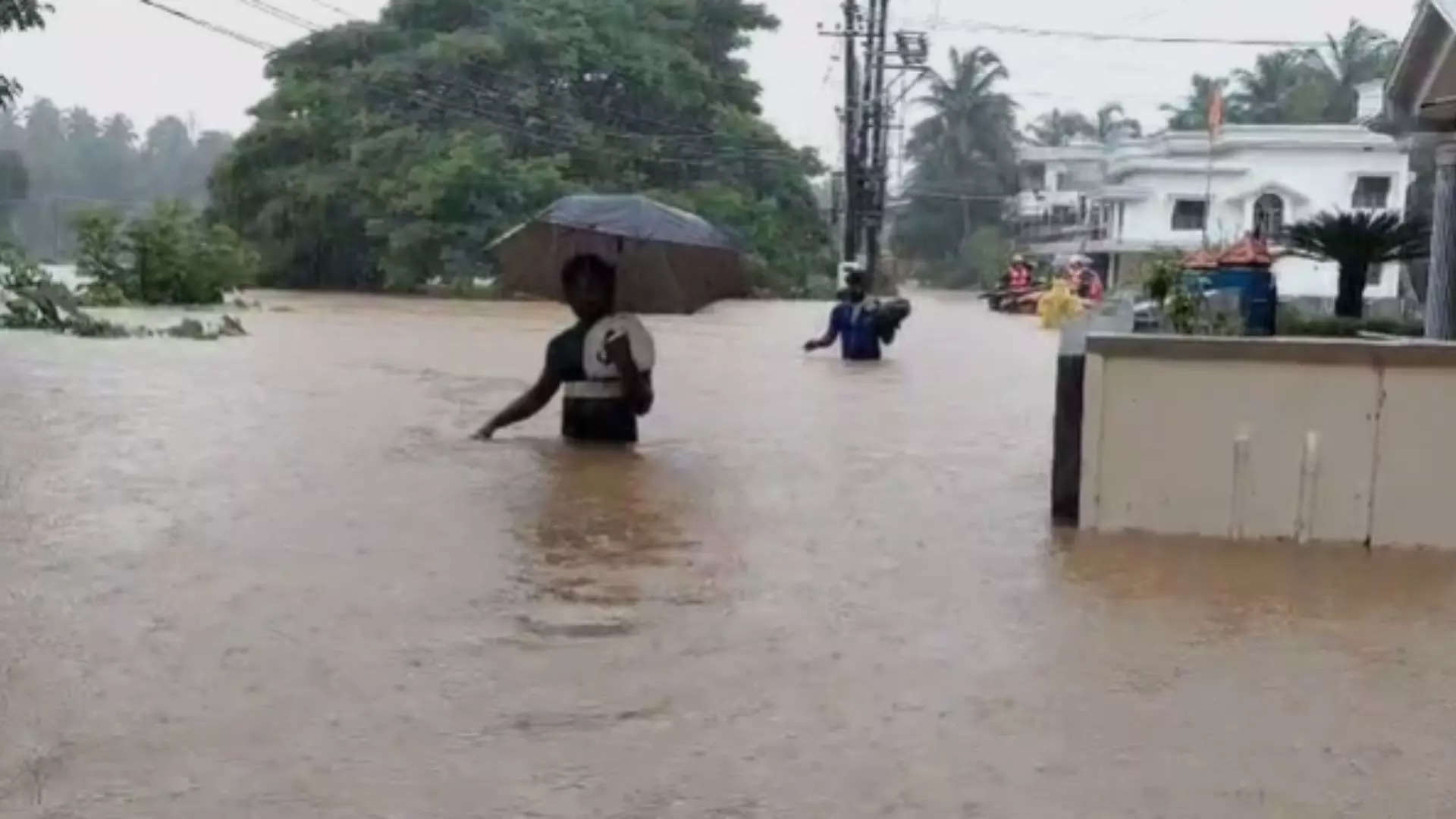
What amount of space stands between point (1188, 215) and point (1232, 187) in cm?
390

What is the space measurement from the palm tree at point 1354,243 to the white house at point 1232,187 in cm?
2553

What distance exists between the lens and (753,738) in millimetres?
5008

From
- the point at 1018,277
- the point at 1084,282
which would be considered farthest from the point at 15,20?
the point at 1018,277

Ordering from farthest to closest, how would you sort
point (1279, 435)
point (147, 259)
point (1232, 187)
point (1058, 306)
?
point (1232, 187) → point (1058, 306) → point (147, 259) → point (1279, 435)

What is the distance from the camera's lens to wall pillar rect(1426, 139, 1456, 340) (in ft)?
48.0

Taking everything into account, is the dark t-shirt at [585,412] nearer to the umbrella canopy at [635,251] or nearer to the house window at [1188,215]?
the umbrella canopy at [635,251]

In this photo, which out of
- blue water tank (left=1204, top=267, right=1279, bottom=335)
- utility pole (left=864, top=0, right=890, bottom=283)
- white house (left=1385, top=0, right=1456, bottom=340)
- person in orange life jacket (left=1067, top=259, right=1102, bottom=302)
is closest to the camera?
white house (left=1385, top=0, right=1456, bottom=340)

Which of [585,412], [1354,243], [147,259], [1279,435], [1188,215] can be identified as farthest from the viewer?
[1188,215]

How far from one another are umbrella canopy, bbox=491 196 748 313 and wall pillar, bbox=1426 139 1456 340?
6.11 meters

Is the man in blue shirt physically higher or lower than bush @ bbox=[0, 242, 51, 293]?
lower

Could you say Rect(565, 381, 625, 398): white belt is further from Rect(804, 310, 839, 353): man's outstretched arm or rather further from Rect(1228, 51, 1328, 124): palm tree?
Rect(1228, 51, 1328, 124): palm tree

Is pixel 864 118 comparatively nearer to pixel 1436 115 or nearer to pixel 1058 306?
pixel 1058 306

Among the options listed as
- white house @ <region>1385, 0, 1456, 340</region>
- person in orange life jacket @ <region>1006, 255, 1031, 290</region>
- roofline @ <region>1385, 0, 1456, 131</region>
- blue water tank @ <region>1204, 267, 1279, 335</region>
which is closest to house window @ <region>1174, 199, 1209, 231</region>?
person in orange life jacket @ <region>1006, 255, 1031, 290</region>

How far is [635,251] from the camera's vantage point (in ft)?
37.9
